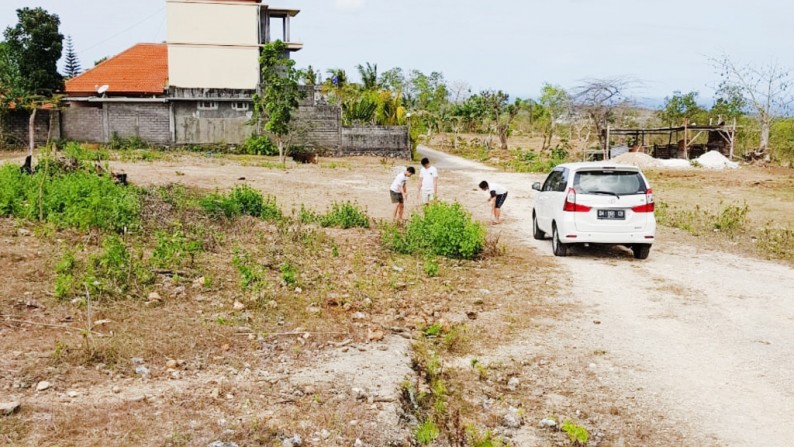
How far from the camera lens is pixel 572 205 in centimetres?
1153

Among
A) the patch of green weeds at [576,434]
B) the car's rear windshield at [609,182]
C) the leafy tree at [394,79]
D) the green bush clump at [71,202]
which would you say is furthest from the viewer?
the leafy tree at [394,79]

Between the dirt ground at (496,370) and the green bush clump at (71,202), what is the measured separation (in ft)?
2.07

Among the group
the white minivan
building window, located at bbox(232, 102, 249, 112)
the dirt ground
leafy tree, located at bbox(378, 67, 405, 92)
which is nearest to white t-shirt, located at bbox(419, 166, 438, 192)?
the white minivan

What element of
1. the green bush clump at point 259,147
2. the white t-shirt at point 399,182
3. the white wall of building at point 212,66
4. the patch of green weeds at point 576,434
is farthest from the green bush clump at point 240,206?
the white wall of building at point 212,66

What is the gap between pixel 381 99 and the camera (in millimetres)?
37344

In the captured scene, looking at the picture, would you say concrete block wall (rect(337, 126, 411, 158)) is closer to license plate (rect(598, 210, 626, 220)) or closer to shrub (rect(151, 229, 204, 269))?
license plate (rect(598, 210, 626, 220))

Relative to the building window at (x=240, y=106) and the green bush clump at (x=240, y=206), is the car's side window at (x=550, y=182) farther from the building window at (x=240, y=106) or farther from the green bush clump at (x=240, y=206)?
the building window at (x=240, y=106)

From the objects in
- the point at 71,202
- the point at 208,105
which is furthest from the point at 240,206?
the point at 208,105

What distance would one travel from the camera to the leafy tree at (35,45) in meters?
32.1

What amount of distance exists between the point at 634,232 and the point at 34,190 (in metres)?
9.74

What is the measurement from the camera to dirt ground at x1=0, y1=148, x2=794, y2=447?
198 inches

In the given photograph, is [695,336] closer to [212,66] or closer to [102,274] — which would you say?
[102,274]

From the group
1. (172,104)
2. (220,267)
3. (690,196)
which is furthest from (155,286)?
(172,104)

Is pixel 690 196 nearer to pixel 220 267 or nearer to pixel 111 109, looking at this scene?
pixel 220 267
